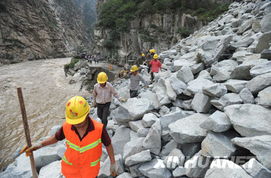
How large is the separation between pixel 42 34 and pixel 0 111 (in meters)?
33.2

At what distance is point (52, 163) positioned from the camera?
129 inches

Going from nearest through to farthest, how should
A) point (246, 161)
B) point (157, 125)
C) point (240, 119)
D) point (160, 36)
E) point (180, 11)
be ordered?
1. point (246, 161)
2. point (240, 119)
3. point (157, 125)
4. point (180, 11)
5. point (160, 36)

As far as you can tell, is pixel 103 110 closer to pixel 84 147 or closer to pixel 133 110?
pixel 133 110

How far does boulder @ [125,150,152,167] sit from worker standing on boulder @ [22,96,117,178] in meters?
0.57

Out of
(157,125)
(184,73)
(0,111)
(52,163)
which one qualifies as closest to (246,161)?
(157,125)

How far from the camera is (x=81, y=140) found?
2.03 meters

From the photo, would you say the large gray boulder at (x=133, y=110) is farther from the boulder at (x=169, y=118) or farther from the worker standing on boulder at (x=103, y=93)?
the boulder at (x=169, y=118)

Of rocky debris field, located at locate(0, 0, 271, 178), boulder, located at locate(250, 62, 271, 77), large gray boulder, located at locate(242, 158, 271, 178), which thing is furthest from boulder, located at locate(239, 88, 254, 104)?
large gray boulder, located at locate(242, 158, 271, 178)

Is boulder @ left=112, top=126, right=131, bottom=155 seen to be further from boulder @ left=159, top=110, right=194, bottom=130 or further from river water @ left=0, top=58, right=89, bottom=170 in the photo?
river water @ left=0, top=58, right=89, bottom=170

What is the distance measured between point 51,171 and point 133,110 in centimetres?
190

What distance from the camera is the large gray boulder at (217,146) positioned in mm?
2020

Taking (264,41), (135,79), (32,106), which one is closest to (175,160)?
(264,41)

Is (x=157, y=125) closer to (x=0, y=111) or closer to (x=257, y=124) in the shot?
(x=257, y=124)

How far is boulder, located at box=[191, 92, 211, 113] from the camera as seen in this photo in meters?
2.91
